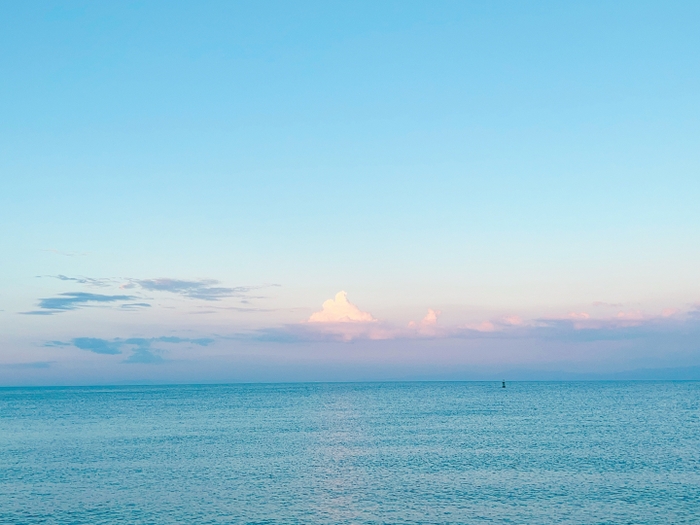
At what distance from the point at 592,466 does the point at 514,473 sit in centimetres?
907

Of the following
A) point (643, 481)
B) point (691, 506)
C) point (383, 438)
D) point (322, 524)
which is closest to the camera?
point (322, 524)

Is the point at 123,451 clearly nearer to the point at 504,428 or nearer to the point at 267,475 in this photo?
the point at 267,475

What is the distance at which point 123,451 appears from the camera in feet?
252

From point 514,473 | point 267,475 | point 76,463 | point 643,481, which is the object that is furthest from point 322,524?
point 76,463

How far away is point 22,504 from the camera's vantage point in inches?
1919

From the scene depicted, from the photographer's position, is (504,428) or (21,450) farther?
(504,428)

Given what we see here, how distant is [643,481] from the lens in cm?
5519

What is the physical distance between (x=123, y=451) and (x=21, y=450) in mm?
13280

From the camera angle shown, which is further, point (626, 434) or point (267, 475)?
point (626, 434)

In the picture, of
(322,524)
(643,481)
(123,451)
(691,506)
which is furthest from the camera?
(123,451)

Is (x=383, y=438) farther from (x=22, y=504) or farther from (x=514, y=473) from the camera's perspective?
(x=22, y=504)

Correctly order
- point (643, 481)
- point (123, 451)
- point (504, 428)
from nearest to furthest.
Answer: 1. point (643, 481)
2. point (123, 451)
3. point (504, 428)

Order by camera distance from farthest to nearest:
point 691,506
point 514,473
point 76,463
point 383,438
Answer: point 383,438 < point 76,463 < point 514,473 < point 691,506

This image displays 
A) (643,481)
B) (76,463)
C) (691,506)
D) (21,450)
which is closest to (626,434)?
(643,481)
